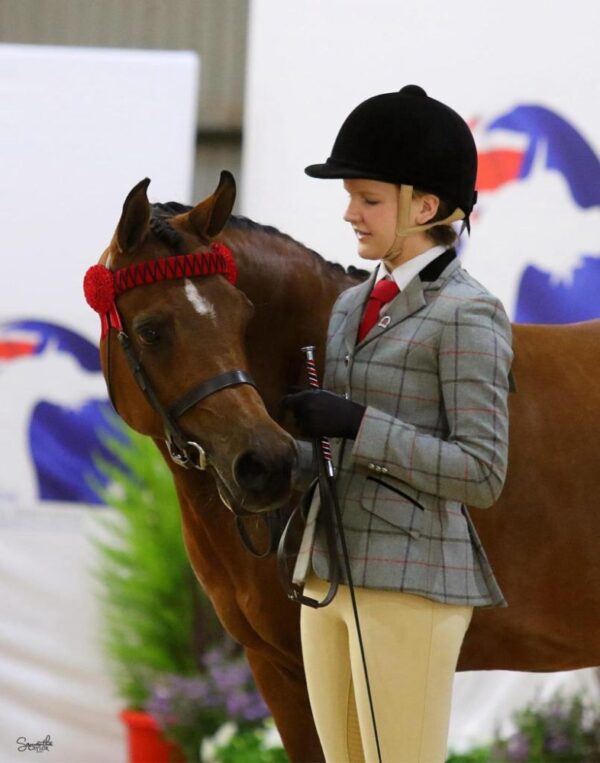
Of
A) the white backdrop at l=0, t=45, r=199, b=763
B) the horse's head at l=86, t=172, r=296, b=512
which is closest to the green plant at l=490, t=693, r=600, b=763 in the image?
the white backdrop at l=0, t=45, r=199, b=763

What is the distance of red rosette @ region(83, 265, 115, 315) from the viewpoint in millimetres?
1573

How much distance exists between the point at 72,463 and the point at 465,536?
214 centimetres

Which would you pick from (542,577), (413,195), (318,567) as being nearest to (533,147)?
(542,577)

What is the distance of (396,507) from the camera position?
1.37 meters

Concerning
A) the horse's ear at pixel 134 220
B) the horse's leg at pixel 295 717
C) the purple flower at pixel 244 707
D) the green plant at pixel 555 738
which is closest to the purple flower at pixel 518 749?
the green plant at pixel 555 738

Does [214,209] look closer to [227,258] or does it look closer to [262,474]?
[227,258]

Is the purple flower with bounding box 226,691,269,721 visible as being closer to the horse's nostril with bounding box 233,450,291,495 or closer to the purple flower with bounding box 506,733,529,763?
the purple flower with bounding box 506,733,529,763

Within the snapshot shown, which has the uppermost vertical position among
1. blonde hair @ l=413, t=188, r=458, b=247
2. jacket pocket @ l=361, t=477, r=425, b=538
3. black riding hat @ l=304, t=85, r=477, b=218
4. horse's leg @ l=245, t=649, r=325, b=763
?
black riding hat @ l=304, t=85, r=477, b=218

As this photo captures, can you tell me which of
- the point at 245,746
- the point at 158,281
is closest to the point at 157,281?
the point at 158,281

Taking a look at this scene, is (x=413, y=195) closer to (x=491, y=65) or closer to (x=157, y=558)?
(x=491, y=65)

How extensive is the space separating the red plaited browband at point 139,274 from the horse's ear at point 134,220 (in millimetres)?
43

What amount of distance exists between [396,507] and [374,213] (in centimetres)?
39

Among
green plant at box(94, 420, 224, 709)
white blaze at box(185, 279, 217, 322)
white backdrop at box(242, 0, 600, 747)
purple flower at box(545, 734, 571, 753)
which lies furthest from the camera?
green plant at box(94, 420, 224, 709)

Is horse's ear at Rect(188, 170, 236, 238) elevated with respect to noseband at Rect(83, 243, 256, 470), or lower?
elevated
